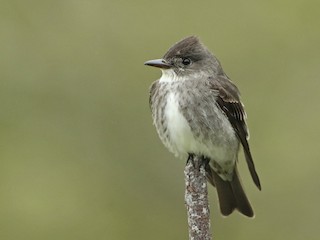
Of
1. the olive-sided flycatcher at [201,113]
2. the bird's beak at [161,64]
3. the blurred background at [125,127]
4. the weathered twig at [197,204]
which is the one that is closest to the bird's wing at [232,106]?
the olive-sided flycatcher at [201,113]

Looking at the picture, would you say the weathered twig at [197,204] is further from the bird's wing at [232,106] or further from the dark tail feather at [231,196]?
the dark tail feather at [231,196]

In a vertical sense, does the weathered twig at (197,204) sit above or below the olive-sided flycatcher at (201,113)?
below

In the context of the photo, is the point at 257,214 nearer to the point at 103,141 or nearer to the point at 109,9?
the point at 103,141

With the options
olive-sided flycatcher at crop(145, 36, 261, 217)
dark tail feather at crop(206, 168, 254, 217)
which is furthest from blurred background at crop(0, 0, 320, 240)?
olive-sided flycatcher at crop(145, 36, 261, 217)

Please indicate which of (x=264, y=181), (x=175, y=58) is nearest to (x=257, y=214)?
(x=264, y=181)

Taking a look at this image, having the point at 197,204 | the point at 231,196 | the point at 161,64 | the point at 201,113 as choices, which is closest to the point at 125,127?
the point at 231,196

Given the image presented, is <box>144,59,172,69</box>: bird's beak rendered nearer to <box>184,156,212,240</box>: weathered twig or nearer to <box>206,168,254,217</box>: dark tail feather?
<box>206,168,254,217</box>: dark tail feather

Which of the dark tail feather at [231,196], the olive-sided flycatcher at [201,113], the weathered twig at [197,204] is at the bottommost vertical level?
the dark tail feather at [231,196]
